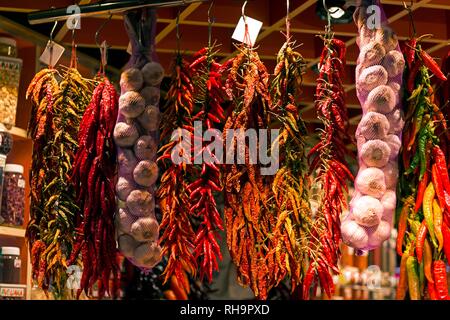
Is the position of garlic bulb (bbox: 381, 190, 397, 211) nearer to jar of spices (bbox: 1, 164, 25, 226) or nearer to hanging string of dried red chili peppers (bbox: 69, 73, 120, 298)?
hanging string of dried red chili peppers (bbox: 69, 73, 120, 298)

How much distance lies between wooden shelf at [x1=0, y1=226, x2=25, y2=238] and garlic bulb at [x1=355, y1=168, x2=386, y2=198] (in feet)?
6.36

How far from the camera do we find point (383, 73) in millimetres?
2729

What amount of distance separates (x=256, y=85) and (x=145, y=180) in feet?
1.90

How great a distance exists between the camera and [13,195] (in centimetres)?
386

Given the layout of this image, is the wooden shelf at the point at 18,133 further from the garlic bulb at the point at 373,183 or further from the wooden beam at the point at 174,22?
the garlic bulb at the point at 373,183

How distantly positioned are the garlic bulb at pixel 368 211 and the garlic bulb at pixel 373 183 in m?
0.02

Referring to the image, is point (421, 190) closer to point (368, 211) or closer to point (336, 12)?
point (368, 211)

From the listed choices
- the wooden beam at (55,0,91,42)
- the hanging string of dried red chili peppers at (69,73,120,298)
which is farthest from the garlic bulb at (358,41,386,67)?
the wooden beam at (55,0,91,42)
